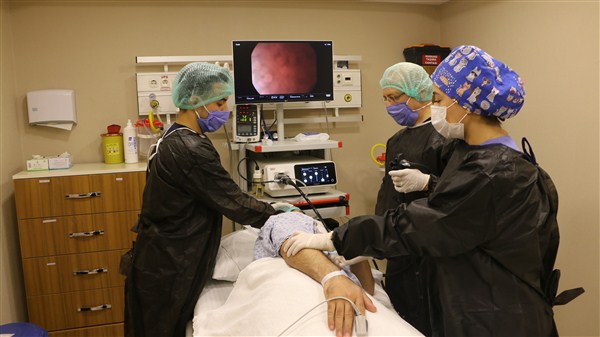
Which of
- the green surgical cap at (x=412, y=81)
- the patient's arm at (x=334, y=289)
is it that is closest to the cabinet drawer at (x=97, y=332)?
the patient's arm at (x=334, y=289)

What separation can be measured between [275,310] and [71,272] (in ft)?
6.45

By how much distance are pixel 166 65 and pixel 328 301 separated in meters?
2.36

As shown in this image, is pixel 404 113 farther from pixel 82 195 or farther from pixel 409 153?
pixel 82 195

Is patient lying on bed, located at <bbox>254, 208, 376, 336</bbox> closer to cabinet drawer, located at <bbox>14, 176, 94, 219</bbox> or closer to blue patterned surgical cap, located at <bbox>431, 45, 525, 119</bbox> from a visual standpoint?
blue patterned surgical cap, located at <bbox>431, 45, 525, 119</bbox>

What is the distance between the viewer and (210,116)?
2.04m

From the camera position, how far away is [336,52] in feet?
11.7

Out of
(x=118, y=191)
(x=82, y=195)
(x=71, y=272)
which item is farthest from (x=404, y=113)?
(x=71, y=272)

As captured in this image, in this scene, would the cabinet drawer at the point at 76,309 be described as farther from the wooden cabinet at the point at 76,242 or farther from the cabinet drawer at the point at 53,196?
the cabinet drawer at the point at 53,196

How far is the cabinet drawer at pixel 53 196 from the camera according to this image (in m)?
2.70

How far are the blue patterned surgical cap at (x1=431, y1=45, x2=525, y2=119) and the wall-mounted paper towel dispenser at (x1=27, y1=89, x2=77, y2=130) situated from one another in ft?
8.29

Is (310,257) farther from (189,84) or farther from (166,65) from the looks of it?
(166,65)

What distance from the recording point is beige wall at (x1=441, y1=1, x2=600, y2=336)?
2520 mm

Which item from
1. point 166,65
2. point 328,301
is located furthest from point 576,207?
point 166,65

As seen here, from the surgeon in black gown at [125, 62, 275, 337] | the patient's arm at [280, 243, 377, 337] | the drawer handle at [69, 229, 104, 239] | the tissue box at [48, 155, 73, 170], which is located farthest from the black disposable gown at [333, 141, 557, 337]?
the tissue box at [48, 155, 73, 170]
